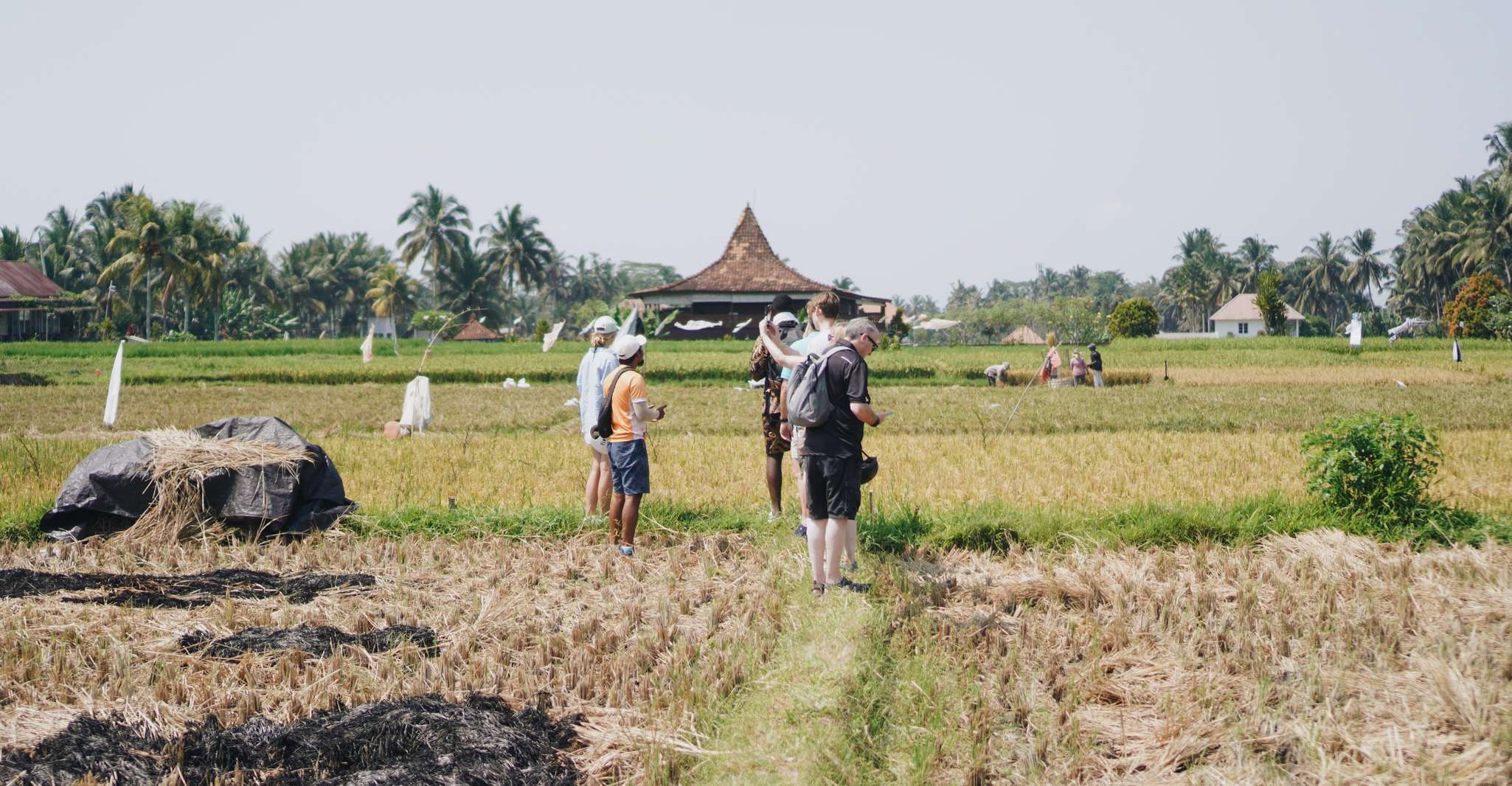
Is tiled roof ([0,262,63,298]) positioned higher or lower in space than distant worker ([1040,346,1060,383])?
higher

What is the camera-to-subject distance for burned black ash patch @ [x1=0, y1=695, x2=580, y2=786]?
3439mm

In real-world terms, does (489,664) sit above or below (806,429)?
below

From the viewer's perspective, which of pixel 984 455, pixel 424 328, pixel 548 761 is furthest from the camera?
pixel 424 328

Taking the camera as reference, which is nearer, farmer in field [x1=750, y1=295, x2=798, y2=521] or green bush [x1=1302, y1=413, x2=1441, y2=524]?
green bush [x1=1302, y1=413, x2=1441, y2=524]

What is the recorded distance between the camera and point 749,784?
3.24 metres

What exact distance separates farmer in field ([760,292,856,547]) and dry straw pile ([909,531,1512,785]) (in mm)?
716

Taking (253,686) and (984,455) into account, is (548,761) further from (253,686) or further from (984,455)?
(984,455)

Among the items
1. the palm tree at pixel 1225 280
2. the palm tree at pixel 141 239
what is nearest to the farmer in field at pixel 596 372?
the palm tree at pixel 141 239

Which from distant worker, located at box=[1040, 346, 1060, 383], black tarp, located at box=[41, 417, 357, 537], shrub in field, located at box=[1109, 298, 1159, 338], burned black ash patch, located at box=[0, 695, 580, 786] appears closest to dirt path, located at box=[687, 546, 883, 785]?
burned black ash patch, located at box=[0, 695, 580, 786]

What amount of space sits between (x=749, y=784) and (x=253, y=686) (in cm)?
232

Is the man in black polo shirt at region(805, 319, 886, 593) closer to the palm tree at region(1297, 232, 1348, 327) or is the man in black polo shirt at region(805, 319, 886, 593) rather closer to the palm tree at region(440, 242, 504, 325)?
the palm tree at region(440, 242, 504, 325)

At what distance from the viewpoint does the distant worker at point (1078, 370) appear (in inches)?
957

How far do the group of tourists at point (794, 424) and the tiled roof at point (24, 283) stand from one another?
47.8 meters

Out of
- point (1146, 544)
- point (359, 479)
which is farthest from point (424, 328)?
point (1146, 544)
